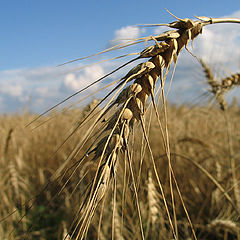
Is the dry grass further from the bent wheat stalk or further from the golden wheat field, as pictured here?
the bent wheat stalk

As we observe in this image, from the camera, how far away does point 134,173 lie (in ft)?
2.41

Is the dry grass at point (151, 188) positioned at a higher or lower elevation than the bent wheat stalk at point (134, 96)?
lower

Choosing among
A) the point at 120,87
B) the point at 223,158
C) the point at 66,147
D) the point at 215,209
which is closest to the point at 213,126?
the point at 223,158

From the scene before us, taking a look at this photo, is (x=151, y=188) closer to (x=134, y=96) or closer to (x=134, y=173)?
(x=134, y=173)

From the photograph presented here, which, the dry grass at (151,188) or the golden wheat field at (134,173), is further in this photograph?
the dry grass at (151,188)

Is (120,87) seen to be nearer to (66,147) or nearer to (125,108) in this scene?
(125,108)

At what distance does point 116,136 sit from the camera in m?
0.51

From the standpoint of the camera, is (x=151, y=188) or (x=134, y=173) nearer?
(x=134, y=173)

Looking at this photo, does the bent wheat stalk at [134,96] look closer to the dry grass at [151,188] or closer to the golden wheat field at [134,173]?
the golden wheat field at [134,173]

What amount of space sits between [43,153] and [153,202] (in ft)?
6.81

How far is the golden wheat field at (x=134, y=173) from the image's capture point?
1.65 feet

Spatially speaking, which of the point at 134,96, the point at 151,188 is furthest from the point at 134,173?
the point at 151,188

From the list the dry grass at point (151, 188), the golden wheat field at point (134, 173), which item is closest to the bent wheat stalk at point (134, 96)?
the golden wheat field at point (134, 173)

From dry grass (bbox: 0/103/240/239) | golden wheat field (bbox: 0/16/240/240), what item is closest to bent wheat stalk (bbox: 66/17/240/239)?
golden wheat field (bbox: 0/16/240/240)
